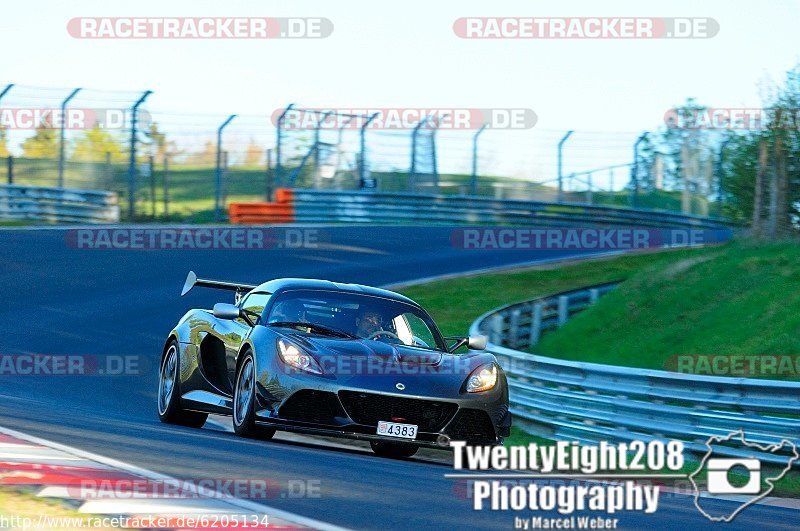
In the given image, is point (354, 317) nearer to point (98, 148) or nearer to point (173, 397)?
point (173, 397)

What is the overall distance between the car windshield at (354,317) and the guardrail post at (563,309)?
9301mm

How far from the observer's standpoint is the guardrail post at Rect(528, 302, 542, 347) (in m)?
18.9

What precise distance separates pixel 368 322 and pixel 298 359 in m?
1.10

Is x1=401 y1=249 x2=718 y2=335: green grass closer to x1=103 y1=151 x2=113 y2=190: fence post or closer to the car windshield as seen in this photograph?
the car windshield

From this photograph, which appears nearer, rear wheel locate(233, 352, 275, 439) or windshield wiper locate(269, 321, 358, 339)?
rear wheel locate(233, 352, 275, 439)

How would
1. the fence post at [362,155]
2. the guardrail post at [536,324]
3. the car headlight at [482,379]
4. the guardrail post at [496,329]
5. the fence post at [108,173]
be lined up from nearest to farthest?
1. the car headlight at [482,379]
2. the guardrail post at [496,329]
3. the guardrail post at [536,324]
4. the fence post at [108,173]
5. the fence post at [362,155]

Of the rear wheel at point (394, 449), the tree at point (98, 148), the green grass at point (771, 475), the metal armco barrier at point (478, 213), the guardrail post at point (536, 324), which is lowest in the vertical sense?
the green grass at point (771, 475)

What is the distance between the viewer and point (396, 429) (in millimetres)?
9320

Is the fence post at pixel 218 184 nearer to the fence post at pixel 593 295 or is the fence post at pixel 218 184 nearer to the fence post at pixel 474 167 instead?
the fence post at pixel 474 167

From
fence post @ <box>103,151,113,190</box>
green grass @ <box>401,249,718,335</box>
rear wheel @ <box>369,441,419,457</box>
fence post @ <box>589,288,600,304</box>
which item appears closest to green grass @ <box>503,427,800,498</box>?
rear wheel @ <box>369,441,419,457</box>

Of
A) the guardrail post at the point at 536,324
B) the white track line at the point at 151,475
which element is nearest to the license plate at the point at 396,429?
the white track line at the point at 151,475

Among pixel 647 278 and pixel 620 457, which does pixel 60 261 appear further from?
pixel 620 457

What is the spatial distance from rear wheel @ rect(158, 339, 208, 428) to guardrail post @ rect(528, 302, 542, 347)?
818 centimetres

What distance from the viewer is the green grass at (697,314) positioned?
51.6 feet
